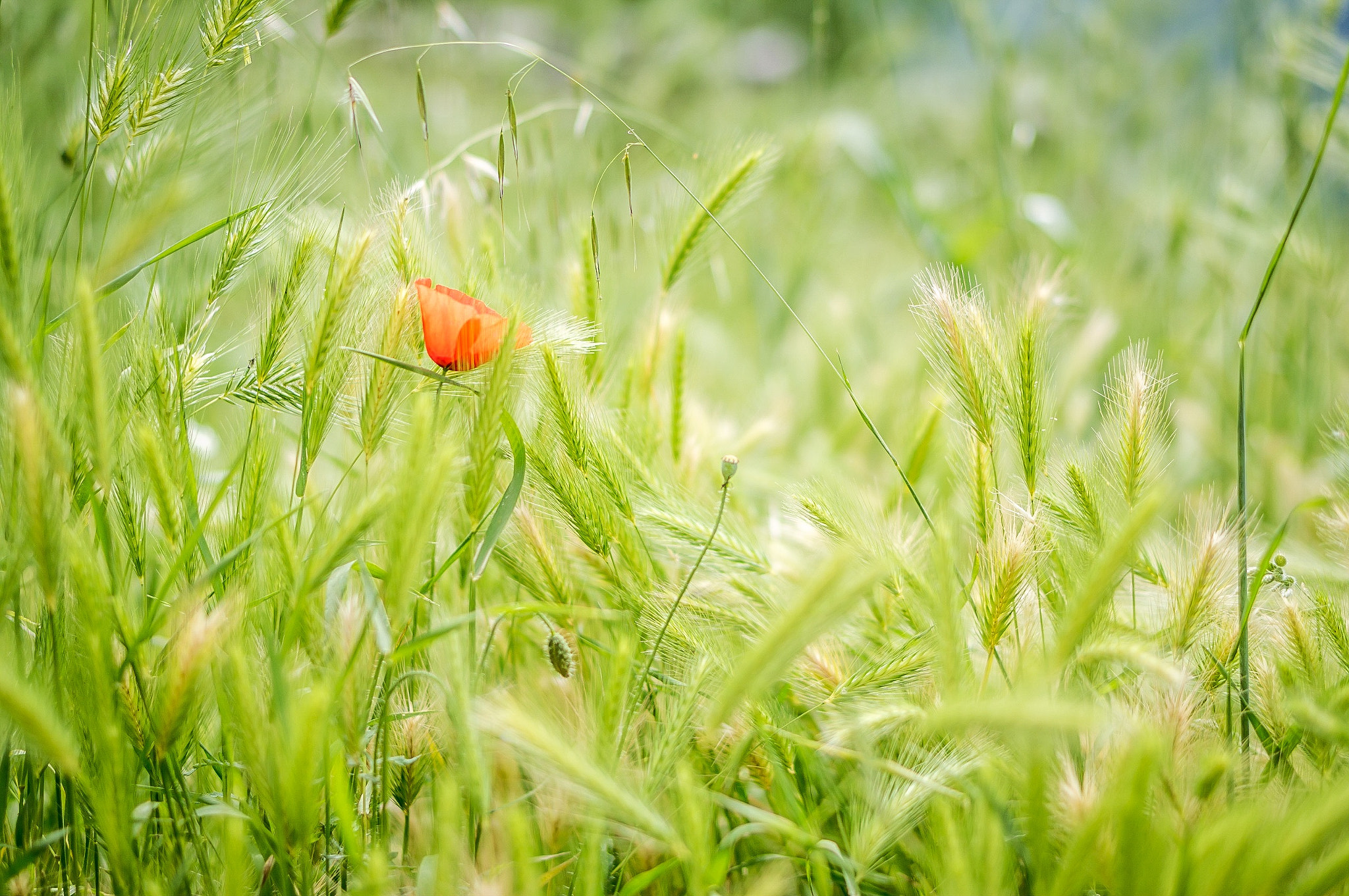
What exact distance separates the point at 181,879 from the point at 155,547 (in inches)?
11.3

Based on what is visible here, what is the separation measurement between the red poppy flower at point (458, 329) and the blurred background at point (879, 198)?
101 millimetres

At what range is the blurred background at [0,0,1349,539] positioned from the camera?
2.99 feet

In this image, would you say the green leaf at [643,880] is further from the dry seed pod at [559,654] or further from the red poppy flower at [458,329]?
the red poppy flower at [458,329]

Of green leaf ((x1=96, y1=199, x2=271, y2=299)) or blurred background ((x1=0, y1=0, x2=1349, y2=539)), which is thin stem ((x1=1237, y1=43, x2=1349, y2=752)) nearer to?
blurred background ((x1=0, y1=0, x2=1349, y2=539))

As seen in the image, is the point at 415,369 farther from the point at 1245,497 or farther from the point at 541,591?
the point at 1245,497

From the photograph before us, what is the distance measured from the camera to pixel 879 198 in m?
2.84

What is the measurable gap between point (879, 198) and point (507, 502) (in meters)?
2.59

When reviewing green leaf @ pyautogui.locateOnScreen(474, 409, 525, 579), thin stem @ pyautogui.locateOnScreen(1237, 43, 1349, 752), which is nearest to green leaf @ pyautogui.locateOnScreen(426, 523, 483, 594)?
green leaf @ pyautogui.locateOnScreen(474, 409, 525, 579)

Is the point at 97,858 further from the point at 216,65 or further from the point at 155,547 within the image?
the point at 216,65

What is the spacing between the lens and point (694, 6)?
3.12m

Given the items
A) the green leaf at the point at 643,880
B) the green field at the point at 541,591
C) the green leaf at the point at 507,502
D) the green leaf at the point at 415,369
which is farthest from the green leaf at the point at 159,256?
the green leaf at the point at 643,880

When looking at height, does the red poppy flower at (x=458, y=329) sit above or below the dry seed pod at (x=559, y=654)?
above

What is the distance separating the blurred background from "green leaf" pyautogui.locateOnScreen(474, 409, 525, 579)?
0.14m

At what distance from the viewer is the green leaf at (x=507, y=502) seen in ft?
1.81
